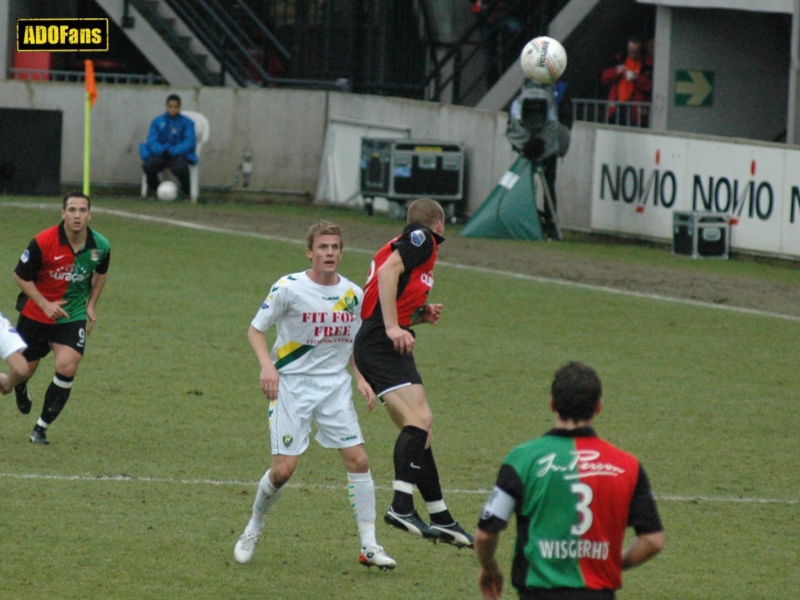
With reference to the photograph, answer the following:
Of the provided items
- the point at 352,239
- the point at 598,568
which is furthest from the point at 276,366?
the point at 352,239

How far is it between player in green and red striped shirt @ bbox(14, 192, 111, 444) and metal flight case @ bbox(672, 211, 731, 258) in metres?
11.2

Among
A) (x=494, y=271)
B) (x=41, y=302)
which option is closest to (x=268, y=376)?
(x=41, y=302)

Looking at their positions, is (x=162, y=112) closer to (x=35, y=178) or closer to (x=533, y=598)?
(x=35, y=178)

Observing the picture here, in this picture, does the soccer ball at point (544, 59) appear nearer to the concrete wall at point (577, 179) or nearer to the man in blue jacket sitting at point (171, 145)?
the concrete wall at point (577, 179)

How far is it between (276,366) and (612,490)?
3.03 m

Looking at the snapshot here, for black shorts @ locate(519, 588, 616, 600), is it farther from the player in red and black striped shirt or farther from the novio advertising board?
the novio advertising board

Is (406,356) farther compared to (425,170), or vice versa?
(425,170)

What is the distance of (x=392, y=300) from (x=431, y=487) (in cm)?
102

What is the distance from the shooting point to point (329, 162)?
85.6 ft

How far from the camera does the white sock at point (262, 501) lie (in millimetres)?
7102

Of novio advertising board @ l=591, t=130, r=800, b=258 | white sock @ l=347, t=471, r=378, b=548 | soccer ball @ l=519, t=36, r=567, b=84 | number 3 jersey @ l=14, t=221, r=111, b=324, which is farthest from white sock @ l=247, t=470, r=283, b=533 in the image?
soccer ball @ l=519, t=36, r=567, b=84

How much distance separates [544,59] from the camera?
64.7 feet

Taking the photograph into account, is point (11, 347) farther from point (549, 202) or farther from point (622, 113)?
point (622, 113)

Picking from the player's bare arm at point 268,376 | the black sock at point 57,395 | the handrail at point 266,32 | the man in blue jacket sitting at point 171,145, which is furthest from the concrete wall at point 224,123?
the player's bare arm at point 268,376
